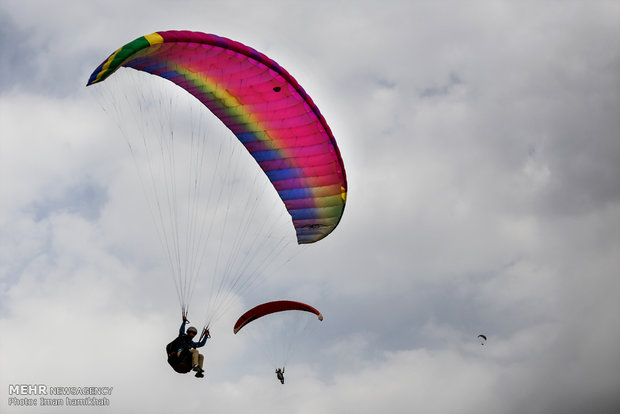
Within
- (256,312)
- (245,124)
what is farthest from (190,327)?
(245,124)

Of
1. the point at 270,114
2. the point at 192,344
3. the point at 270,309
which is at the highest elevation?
the point at 270,114

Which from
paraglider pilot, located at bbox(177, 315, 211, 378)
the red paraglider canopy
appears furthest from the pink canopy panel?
paraglider pilot, located at bbox(177, 315, 211, 378)

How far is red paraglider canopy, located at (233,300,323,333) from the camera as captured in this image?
23609mm

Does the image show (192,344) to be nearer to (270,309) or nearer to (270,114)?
(270,309)

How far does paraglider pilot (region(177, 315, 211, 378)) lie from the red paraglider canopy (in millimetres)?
4255

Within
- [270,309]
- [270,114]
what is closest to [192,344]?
[270,309]

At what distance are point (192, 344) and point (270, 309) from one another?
195 inches

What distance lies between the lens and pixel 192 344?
1902cm

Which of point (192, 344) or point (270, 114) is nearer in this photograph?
point (192, 344)

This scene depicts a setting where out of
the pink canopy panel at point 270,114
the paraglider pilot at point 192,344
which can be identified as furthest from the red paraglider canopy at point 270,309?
the paraglider pilot at point 192,344

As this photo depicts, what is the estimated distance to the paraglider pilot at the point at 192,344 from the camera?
18750 mm

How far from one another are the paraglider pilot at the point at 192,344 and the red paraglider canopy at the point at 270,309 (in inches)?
168

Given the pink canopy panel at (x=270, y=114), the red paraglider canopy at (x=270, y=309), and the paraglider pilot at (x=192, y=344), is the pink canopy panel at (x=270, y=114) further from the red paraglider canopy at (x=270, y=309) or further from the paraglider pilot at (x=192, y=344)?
the paraglider pilot at (x=192, y=344)

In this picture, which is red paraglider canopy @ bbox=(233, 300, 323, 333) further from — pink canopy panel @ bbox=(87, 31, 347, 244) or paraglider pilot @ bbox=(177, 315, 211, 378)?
paraglider pilot @ bbox=(177, 315, 211, 378)
